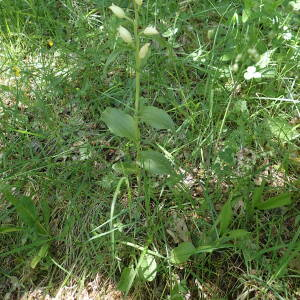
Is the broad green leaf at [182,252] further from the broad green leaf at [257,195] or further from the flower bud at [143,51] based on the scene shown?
the flower bud at [143,51]

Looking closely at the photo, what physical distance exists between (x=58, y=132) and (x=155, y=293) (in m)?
1.07

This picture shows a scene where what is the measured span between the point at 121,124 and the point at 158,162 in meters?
0.23

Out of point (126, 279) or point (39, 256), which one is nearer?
point (126, 279)

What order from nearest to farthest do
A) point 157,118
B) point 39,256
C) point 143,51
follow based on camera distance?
1. point 143,51
2. point 157,118
3. point 39,256

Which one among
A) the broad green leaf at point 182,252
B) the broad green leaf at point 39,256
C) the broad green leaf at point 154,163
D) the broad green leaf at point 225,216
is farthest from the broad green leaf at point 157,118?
the broad green leaf at point 39,256

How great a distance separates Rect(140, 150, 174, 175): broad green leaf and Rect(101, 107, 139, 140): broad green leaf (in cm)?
10

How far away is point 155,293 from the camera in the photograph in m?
1.52

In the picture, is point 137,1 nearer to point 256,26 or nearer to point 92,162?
point 92,162

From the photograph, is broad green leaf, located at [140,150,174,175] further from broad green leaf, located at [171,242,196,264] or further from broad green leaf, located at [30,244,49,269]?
broad green leaf, located at [30,244,49,269]

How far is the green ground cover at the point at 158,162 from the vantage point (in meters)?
1.51

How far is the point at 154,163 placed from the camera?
5.05ft

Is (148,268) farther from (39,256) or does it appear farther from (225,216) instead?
(39,256)

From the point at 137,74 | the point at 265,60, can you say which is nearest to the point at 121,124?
the point at 137,74

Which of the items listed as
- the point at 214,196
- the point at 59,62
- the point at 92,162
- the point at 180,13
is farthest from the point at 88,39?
the point at 214,196
